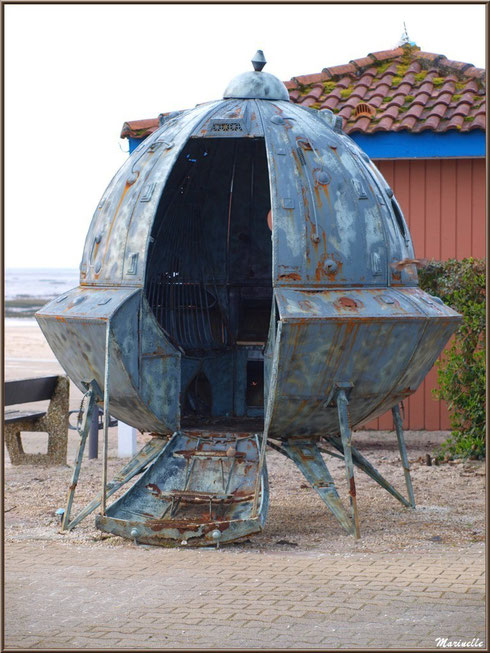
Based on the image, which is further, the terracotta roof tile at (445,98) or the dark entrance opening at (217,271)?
the terracotta roof tile at (445,98)

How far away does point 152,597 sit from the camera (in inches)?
243

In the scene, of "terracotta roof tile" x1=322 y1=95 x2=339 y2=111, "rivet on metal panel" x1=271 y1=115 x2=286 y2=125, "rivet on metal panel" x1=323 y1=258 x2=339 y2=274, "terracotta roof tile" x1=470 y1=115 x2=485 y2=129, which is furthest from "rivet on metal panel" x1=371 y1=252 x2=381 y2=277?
"terracotta roof tile" x1=322 y1=95 x2=339 y2=111

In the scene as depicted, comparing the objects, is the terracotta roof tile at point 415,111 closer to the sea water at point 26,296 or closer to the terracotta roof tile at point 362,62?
the terracotta roof tile at point 362,62

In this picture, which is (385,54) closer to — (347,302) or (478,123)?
(478,123)

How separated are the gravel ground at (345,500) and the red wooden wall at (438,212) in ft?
1.51

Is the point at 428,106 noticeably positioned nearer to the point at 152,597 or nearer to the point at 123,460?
the point at 123,460

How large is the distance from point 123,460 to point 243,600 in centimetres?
567

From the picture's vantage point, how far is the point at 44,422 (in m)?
11.5

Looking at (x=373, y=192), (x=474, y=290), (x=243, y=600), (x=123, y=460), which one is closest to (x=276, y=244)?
(x=373, y=192)

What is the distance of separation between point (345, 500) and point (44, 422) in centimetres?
384

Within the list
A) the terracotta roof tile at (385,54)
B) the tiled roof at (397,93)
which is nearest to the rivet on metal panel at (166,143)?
the tiled roof at (397,93)

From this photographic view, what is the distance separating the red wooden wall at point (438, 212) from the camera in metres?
12.6

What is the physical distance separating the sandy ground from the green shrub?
1.14ft

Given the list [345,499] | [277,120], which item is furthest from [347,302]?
[345,499]
